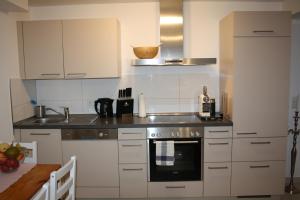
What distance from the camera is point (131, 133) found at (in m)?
2.75

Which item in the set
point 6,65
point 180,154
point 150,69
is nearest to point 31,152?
point 6,65

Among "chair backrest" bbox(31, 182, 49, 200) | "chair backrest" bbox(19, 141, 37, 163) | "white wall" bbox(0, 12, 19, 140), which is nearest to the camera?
"chair backrest" bbox(31, 182, 49, 200)

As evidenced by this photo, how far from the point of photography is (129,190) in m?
2.80

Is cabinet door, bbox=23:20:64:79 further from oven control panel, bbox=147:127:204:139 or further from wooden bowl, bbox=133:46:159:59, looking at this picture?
oven control panel, bbox=147:127:204:139

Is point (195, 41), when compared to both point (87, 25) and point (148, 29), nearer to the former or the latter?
point (148, 29)

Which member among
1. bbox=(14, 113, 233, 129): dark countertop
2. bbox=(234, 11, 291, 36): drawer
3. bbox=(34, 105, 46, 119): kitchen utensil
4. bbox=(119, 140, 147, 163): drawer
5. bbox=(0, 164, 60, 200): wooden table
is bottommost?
bbox=(119, 140, 147, 163): drawer

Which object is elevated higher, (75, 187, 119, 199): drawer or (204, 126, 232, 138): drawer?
(204, 126, 232, 138): drawer

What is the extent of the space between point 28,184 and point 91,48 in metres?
1.76

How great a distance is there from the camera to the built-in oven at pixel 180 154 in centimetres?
272

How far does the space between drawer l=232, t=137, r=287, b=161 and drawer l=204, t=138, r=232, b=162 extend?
69mm

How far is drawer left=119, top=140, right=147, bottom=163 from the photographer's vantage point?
2.75 m

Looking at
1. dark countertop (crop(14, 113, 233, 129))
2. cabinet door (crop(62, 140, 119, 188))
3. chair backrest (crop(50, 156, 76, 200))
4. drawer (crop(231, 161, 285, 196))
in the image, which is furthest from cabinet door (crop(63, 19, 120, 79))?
drawer (crop(231, 161, 285, 196))

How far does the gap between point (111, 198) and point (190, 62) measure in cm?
174

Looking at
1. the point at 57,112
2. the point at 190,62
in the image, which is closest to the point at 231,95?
the point at 190,62
